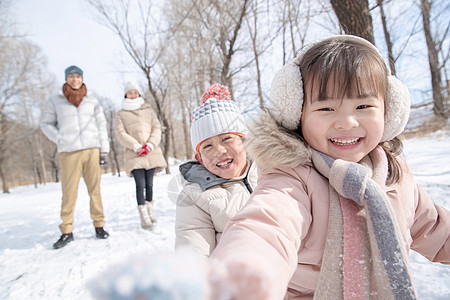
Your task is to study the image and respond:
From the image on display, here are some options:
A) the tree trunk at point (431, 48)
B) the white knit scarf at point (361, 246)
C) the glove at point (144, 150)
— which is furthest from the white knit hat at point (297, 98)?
the tree trunk at point (431, 48)

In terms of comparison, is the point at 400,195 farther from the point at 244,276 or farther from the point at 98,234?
the point at 98,234

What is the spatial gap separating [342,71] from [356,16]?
259 cm

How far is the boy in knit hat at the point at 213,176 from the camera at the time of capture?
1.33m

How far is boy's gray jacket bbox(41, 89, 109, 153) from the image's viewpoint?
294 cm

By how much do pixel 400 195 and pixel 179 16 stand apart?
28.0ft

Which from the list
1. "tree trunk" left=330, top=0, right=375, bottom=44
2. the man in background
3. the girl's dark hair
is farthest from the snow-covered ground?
"tree trunk" left=330, top=0, right=375, bottom=44

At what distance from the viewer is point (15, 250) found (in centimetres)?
291

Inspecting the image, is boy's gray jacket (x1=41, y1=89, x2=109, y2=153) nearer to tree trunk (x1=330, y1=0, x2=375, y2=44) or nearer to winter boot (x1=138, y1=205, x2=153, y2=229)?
winter boot (x1=138, y1=205, x2=153, y2=229)

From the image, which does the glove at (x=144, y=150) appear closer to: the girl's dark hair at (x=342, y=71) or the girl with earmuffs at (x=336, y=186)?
the girl with earmuffs at (x=336, y=186)

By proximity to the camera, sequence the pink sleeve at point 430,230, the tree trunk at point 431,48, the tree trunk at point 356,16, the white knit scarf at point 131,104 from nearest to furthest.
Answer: the pink sleeve at point 430,230, the tree trunk at point 356,16, the white knit scarf at point 131,104, the tree trunk at point 431,48

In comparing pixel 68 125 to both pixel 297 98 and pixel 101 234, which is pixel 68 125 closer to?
pixel 101 234

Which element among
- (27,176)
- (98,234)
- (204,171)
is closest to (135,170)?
(98,234)

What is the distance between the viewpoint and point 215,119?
1.53 metres

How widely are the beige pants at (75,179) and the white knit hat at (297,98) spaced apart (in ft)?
9.33
